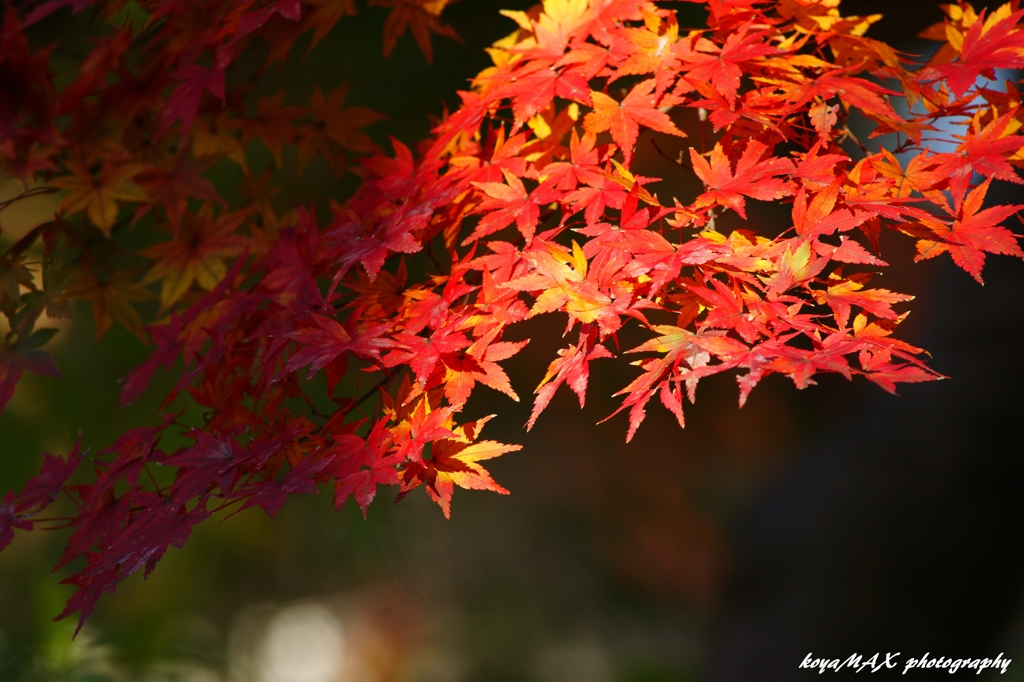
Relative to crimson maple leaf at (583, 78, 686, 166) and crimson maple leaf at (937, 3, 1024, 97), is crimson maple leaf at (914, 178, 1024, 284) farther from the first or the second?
crimson maple leaf at (583, 78, 686, 166)

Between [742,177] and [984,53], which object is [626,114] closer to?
[742,177]

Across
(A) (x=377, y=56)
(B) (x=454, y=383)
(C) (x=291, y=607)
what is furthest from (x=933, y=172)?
(C) (x=291, y=607)

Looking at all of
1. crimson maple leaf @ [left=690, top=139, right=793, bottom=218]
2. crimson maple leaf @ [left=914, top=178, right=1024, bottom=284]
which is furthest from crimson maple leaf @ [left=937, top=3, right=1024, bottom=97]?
crimson maple leaf @ [left=690, top=139, right=793, bottom=218]

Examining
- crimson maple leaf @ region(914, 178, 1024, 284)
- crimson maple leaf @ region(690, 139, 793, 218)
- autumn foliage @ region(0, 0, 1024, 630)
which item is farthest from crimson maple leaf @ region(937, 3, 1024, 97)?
crimson maple leaf @ region(690, 139, 793, 218)

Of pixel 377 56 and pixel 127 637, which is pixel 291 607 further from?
pixel 377 56

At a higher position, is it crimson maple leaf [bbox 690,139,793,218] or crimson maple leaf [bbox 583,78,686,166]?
crimson maple leaf [bbox 583,78,686,166]

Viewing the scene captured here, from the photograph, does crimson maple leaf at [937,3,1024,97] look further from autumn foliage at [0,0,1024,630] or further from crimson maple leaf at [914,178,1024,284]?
crimson maple leaf at [914,178,1024,284]

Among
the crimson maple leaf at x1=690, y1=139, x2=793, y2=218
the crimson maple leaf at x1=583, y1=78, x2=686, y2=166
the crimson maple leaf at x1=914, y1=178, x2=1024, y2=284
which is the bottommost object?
the crimson maple leaf at x1=914, y1=178, x2=1024, y2=284

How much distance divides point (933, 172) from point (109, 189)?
1.24 meters

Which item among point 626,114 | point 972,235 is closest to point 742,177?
point 626,114

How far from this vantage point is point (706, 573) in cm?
241

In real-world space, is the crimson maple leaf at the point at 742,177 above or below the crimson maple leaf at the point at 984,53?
below

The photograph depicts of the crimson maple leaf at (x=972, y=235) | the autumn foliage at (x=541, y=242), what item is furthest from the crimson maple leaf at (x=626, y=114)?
the crimson maple leaf at (x=972, y=235)

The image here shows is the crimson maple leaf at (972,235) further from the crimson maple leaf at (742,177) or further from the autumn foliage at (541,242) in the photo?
the crimson maple leaf at (742,177)
